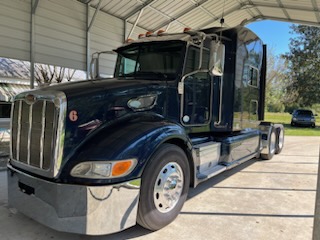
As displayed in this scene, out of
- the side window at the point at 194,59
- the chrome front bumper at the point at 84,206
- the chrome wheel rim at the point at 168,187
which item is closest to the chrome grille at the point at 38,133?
the chrome front bumper at the point at 84,206

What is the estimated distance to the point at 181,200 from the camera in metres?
3.45

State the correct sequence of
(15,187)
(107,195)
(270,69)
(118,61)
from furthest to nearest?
(270,69) < (118,61) < (15,187) < (107,195)

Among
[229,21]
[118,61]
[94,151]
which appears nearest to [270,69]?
[229,21]

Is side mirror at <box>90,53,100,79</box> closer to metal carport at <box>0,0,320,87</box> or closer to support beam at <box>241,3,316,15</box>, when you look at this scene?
metal carport at <box>0,0,320,87</box>

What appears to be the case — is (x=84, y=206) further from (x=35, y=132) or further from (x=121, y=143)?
(x=35, y=132)

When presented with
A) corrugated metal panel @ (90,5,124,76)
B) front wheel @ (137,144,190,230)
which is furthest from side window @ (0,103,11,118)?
front wheel @ (137,144,190,230)

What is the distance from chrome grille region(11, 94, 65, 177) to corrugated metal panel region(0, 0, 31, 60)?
16.2 ft

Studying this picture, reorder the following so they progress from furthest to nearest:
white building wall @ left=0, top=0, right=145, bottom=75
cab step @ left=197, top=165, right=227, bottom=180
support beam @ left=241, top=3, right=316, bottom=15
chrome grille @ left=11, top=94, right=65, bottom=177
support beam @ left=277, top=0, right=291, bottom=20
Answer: support beam @ left=277, top=0, right=291, bottom=20
support beam @ left=241, top=3, right=316, bottom=15
white building wall @ left=0, top=0, right=145, bottom=75
cab step @ left=197, top=165, right=227, bottom=180
chrome grille @ left=11, top=94, right=65, bottom=177

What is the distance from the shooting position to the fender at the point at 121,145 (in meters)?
2.70

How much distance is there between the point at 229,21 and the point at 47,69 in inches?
327

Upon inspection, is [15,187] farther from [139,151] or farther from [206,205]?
[206,205]

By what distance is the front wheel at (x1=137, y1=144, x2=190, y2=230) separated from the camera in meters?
2.97

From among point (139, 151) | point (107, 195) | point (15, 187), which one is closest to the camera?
point (107, 195)

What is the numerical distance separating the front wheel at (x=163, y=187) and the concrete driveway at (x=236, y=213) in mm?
161
